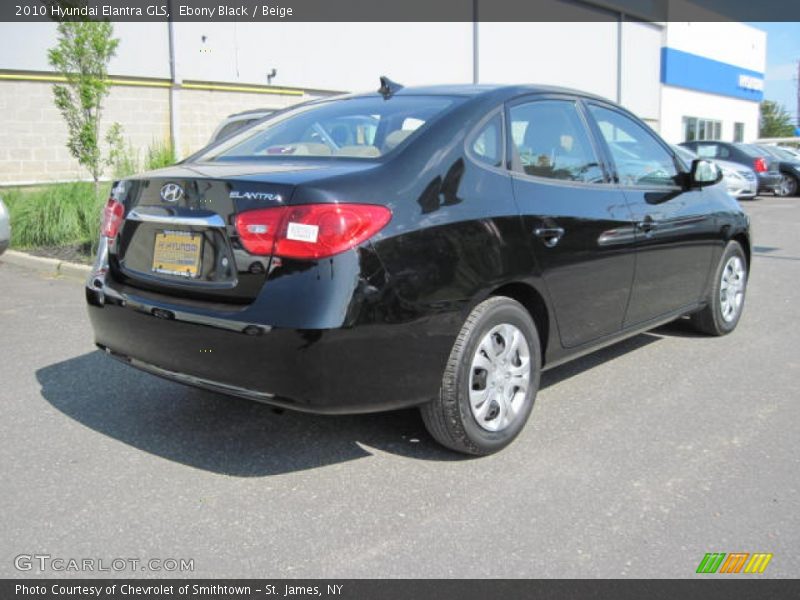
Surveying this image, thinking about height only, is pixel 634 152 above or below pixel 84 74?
below

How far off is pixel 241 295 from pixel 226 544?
0.92 metres

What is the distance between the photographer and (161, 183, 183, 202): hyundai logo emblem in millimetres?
3251

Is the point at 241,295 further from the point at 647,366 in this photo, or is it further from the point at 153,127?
the point at 153,127

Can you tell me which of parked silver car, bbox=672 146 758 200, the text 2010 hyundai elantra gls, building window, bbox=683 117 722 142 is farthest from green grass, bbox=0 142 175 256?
building window, bbox=683 117 722 142

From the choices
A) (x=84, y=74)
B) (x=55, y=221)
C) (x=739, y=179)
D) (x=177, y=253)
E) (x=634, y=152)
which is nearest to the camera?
(x=177, y=253)

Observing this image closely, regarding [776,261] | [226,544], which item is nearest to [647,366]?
[226,544]

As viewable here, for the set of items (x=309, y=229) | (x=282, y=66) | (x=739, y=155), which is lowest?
(x=309, y=229)

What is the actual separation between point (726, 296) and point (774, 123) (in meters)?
82.5

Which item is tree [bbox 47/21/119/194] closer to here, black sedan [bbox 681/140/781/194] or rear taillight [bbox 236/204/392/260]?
rear taillight [bbox 236/204/392/260]

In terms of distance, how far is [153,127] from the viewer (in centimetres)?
1572

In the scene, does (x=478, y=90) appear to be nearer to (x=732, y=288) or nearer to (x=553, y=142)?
(x=553, y=142)

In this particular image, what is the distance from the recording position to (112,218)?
363 cm

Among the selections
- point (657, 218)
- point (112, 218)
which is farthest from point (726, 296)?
point (112, 218)

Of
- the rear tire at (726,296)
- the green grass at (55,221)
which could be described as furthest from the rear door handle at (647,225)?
the green grass at (55,221)
